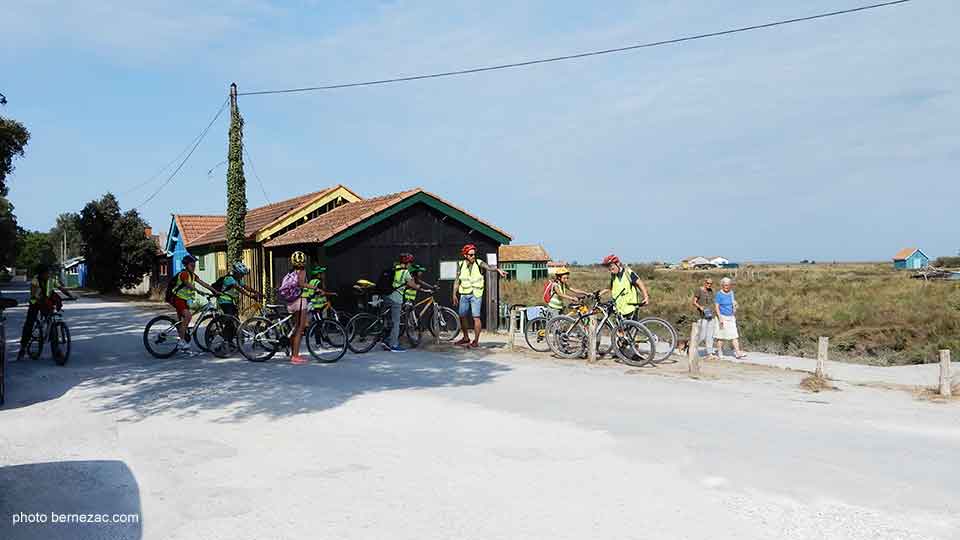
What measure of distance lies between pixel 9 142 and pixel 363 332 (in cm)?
1662

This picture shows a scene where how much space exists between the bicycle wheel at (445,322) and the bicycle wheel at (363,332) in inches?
50.5

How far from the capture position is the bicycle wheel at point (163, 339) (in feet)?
41.1

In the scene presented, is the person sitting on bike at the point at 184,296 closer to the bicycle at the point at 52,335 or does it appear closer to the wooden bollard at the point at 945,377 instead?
the bicycle at the point at 52,335

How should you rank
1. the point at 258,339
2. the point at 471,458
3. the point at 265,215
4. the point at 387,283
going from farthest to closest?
the point at 265,215
the point at 387,283
the point at 258,339
the point at 471,458

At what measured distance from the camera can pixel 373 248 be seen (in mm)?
17547

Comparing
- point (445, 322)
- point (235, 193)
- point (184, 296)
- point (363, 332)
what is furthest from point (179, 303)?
point (235, 193)

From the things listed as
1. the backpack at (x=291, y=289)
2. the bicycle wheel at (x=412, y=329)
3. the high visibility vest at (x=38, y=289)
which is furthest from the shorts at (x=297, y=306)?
the high visibility vest at (x=38, y=289)

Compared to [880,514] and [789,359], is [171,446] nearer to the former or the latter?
[880,514]

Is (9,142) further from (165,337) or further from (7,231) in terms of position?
(7,231)

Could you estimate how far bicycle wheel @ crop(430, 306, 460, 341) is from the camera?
1470 cm

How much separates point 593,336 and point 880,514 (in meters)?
7.83

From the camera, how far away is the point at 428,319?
15.0 m

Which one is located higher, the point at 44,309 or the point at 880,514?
the point at 44,309

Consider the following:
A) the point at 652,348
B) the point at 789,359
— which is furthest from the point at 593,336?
the point at 789,359
